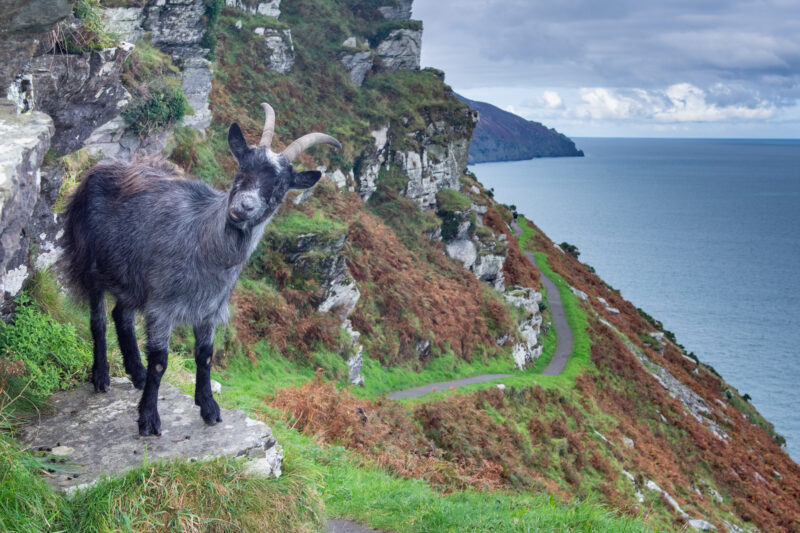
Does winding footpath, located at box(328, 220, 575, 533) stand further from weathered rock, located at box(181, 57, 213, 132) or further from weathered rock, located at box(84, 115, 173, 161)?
weathered rock, located at box(181, 57, 213, 132)

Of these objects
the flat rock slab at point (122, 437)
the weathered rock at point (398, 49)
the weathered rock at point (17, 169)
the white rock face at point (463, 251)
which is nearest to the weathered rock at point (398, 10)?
the weathered rock at point (398, 49)

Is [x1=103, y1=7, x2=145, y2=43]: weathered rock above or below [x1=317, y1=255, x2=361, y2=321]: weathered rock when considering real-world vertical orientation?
above

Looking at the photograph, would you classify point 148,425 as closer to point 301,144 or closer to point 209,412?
point 209,412

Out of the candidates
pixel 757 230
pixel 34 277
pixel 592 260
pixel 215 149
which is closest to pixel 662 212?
pixel 757 230

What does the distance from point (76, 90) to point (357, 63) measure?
44.3 meters

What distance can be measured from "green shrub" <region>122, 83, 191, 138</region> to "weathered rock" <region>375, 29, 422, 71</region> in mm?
37325

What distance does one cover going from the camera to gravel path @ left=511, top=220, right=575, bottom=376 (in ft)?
142

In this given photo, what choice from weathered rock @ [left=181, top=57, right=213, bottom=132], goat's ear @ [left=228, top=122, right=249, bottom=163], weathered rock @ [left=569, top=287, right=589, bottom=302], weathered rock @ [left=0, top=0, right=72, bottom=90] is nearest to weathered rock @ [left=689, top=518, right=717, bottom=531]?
goat's ear @ [left=228, top=122, right=249, bottom=163]

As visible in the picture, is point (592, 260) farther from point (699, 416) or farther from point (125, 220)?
point (125, 220)

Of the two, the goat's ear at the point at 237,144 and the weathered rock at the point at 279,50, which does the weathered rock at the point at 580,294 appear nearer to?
the weathered rock at the point at 279,50

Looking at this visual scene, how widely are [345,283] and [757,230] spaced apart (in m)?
146

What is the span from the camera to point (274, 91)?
3972 cm

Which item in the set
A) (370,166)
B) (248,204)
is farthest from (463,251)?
(248,204)

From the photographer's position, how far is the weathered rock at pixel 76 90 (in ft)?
24.1
